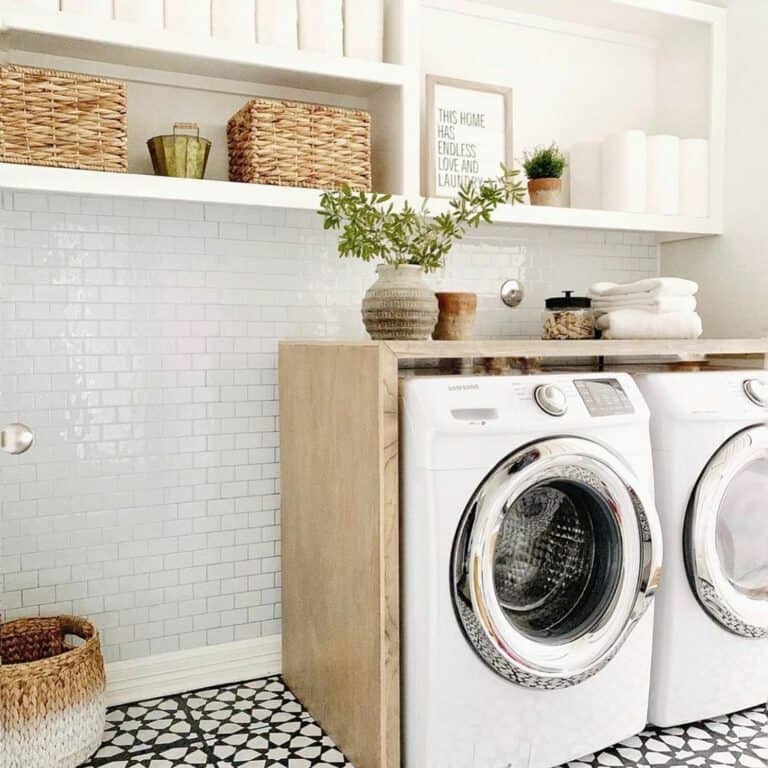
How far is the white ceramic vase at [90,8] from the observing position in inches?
79.5

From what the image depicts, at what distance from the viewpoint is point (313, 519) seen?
90.2 inches

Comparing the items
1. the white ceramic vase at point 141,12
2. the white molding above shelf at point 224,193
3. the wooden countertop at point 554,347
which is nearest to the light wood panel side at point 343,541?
the wooden countertop at point 554,347

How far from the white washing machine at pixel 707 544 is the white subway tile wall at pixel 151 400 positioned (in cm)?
104

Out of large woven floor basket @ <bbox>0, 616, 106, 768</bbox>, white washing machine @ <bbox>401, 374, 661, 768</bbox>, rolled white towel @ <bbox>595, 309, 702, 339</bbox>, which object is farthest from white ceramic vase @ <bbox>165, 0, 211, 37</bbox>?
large woven floor basket @ <bbox>0, 616, 106, 768</bbox>

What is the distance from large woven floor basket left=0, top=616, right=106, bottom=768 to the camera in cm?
195

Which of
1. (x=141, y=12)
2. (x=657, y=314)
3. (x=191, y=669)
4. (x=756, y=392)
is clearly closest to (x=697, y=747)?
(x=756, y=392)

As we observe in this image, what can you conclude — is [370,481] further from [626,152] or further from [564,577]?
[626,152]

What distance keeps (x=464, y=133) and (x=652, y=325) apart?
0.84 m

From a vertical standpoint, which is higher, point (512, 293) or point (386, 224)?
point (386, 224)

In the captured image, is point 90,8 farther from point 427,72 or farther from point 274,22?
point 427,72

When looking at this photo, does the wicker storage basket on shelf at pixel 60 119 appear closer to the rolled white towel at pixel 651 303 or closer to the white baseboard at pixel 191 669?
the white baseboard at pixel 191 669

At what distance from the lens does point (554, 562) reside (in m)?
2.12

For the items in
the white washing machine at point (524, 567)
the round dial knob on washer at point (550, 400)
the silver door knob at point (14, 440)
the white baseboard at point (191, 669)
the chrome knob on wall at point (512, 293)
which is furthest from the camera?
the chrome knob on wall at point (512, 293)

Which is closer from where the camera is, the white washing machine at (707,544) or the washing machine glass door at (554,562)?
the washing machine glass door at (554,562)
